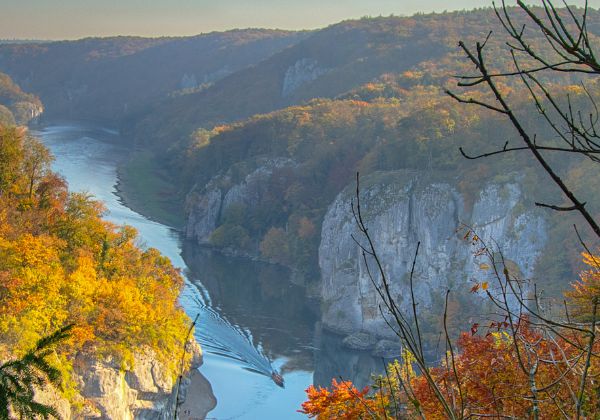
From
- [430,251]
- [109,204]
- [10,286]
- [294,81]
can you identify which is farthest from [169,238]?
[294,81]

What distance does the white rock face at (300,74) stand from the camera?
16138cm

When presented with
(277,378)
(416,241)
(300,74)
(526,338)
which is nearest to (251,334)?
(277,378)

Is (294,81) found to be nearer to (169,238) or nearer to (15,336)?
(169,238)

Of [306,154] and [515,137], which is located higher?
[515,137]

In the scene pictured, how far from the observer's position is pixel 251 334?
54906 millimetres

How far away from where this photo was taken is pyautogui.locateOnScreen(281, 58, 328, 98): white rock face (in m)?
161

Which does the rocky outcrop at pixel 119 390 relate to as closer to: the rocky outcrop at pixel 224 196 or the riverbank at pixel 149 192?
the rocky outcrop at pixel 224 196

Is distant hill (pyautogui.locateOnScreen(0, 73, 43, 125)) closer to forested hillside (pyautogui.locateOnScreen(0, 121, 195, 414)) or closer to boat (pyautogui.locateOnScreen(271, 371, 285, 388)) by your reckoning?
forested hillside (pyautogui.locateOnScreen(0, 121, 195, 414))

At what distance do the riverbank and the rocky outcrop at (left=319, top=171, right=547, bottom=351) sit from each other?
35035 mm

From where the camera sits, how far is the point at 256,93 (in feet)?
558

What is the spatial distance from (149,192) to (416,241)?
184 feet

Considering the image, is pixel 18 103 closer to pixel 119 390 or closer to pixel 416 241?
pixel 416 241

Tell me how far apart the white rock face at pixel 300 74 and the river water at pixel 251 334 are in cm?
7709

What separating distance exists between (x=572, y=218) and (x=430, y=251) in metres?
12.2
